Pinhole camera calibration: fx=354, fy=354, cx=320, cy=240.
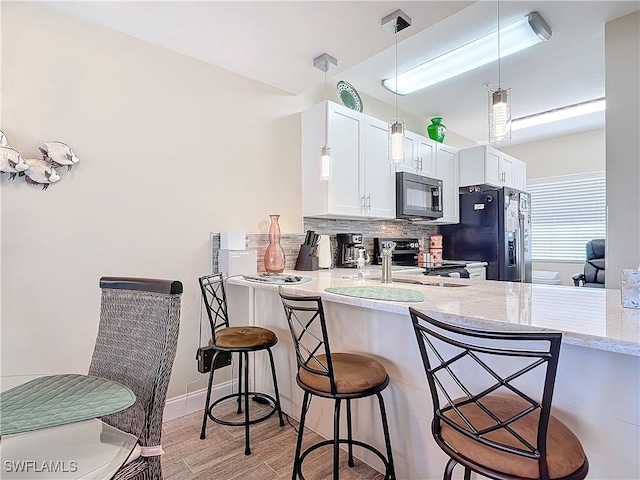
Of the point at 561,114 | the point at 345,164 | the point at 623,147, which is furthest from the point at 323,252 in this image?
the point at 561,114

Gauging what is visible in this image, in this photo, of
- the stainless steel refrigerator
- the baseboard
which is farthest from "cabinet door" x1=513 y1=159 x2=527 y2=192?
the baseboard

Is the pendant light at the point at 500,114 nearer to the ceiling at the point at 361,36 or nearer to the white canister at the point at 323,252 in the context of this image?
the ceiling at the point at 361,36

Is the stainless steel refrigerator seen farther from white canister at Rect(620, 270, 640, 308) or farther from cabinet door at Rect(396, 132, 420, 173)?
white canister at Rect(620, 270, 640, 308)

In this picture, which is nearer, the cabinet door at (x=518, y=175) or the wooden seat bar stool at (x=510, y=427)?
the wooden seat bar stool at (x=510, y=427)

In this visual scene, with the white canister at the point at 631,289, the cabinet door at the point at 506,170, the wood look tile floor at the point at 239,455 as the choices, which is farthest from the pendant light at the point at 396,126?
the cabinet door at the point at 506,170

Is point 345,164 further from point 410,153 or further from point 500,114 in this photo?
point 500,114

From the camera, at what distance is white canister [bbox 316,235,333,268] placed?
315 cm

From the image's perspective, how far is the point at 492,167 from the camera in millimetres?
4285

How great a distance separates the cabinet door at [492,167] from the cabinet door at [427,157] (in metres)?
0.66

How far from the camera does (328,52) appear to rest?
2377 millimetres

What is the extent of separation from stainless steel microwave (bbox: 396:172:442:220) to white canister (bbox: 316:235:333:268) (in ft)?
2.86

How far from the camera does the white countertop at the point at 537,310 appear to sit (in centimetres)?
94

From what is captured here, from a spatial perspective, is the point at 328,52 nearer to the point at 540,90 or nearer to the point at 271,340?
the point at 271,340

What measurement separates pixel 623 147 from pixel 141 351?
3.23m
